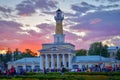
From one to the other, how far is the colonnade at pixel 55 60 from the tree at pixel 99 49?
13.6 m

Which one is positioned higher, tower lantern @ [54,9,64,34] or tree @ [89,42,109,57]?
tower lantern @ [54,9,64,34]

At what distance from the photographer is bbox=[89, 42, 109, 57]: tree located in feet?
412

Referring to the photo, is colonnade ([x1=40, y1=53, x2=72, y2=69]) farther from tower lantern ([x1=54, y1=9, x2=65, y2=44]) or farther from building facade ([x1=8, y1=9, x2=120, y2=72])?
tower lantern ([x1=54, y1=9, x2=65, y2=44])

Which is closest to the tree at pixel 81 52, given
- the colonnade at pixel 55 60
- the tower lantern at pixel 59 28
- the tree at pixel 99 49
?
the tree at pixel 99 49

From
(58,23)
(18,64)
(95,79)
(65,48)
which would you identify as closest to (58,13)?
(58,23)

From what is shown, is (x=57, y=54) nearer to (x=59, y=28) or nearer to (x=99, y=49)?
(x=59, y=28)

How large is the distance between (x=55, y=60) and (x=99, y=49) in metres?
21.0

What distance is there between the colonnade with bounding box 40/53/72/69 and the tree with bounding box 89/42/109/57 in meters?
13.6

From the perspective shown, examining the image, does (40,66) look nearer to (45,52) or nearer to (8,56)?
(45,52)

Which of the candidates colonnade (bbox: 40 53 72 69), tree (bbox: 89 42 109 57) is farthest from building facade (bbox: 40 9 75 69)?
tree (bbox: 89 42 109 57)

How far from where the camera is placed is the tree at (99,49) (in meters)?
126

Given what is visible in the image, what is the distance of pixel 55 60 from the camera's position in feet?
380

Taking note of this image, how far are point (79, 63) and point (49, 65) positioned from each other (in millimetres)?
10684

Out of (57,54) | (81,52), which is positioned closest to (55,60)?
(57,54)
